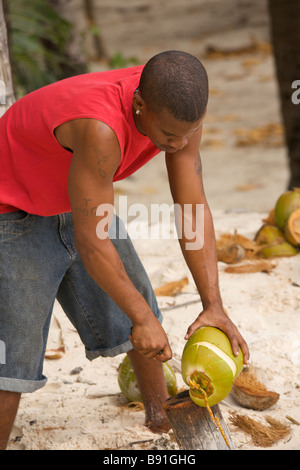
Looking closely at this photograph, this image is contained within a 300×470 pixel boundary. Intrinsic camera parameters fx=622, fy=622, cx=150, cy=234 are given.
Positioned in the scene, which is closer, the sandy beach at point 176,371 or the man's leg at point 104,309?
the man's leg at point 104,309

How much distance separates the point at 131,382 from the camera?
2680 mm

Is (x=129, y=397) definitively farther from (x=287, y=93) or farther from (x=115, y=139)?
(x=287, y=93)

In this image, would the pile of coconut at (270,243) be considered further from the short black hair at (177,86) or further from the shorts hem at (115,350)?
the short black hair at (177,86)

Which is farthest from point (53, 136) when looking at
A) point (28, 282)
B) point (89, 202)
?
point (28, 282)

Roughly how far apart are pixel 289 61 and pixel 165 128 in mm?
3739

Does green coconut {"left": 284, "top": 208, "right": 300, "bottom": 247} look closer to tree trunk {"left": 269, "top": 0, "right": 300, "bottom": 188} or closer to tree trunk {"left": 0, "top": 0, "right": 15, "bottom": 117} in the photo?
tree trunk {"left": 269, "top": 0, "right": 300, "bottom": 188}

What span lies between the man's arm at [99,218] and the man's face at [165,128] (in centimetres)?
12

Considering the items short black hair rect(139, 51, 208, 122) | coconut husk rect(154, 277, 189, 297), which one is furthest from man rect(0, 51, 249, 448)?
coconut husk rect(154, 277, 189, 297)

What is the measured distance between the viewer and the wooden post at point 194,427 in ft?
6.81

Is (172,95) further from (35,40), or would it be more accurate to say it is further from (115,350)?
(35,40)

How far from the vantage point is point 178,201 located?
7.54 feet
